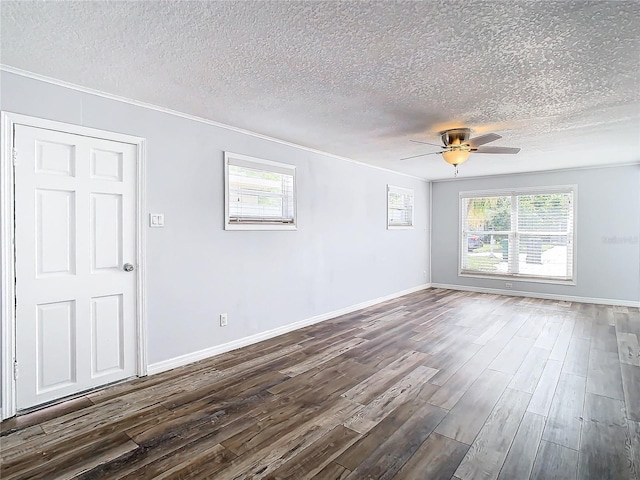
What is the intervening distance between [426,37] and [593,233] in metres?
5.86

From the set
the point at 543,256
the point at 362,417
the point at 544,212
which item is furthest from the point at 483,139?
the point at 543,256

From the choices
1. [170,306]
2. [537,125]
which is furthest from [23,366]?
[537,125]

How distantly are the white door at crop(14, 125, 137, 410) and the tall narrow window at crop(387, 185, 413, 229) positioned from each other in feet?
14.8

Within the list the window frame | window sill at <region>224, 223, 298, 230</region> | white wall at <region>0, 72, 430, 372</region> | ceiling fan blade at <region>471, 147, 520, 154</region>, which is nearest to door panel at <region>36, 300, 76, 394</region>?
white wall at <region>0, 72, 430, 372</region>

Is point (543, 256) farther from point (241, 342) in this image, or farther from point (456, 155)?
point (241, 342)

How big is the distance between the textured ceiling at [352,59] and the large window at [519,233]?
2.92 meters

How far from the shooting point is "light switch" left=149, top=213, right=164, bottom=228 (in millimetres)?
3133

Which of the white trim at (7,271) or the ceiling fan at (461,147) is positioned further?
the ceiling fan at (461,147)

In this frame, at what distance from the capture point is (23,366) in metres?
2.49

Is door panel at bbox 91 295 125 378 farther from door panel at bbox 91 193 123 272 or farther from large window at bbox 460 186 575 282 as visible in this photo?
large window at bbox 460 186 575 282

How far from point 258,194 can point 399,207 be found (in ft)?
11.6

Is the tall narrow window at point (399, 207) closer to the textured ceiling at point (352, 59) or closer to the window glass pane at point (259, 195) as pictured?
the window glass pane at point (259, 195)

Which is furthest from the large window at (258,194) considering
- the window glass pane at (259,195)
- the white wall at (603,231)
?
the white wall at (603,231)

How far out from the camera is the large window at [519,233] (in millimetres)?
6243
